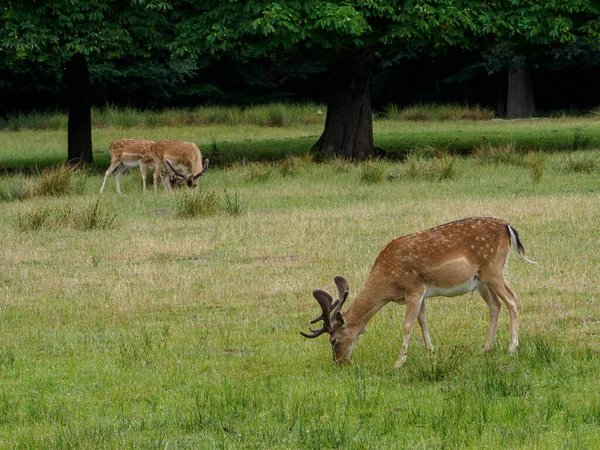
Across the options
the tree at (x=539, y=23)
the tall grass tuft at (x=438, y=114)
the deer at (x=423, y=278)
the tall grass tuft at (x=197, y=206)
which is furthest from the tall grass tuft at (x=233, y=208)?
the tall grass tuft at (x=438, y=114)

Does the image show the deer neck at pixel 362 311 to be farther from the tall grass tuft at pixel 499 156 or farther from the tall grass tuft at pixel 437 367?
the tall grass tuft at pixel 499 156

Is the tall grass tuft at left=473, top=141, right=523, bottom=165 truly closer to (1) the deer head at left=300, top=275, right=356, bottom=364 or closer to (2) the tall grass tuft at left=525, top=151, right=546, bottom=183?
(2) the tall grass tuft at left=525, top=151, right=546, bottom=183

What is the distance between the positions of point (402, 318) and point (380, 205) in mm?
6733

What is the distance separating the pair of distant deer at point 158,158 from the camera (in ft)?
62.2

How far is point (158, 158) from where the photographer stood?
1911 cm

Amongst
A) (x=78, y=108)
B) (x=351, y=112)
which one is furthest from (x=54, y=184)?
(x=351, y=112)

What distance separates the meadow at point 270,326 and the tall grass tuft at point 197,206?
3 centimetres

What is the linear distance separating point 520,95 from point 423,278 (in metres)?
33.6

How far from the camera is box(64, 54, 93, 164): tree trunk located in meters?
23.6

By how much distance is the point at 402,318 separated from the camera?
8.67 metres

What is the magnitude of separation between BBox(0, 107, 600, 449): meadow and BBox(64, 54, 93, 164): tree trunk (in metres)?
5.95

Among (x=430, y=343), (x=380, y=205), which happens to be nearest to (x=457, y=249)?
(x=430, y=343)

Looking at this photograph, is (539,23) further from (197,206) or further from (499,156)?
(197,206)

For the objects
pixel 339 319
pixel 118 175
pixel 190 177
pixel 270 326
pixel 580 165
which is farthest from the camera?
pixel 118 175
